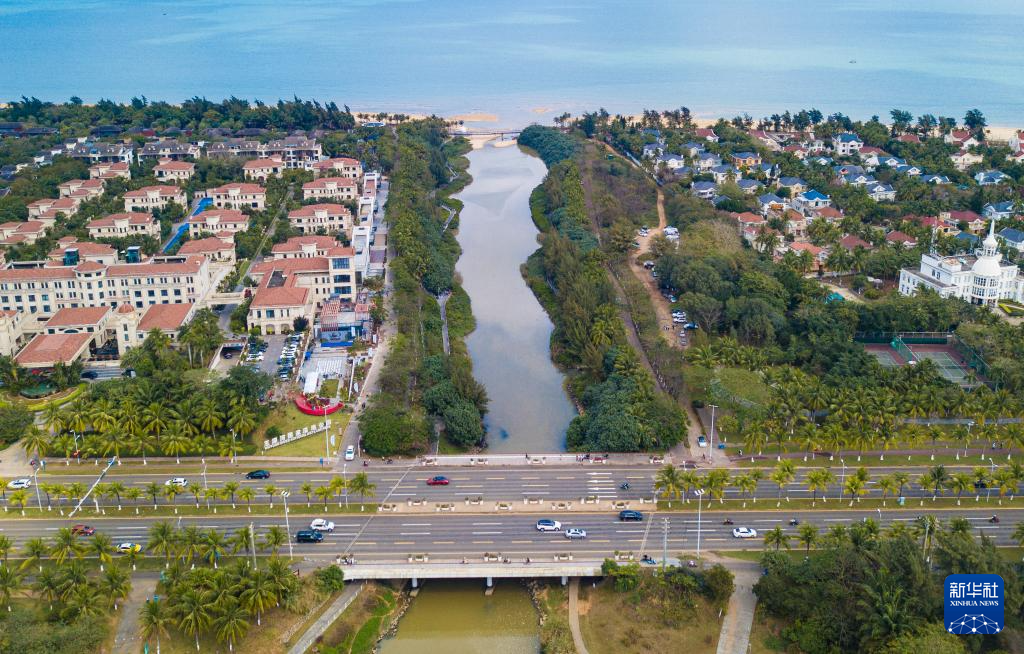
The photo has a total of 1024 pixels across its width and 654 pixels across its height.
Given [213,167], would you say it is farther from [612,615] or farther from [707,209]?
[612,615]

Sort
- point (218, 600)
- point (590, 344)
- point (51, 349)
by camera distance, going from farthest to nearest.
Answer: point (590, 344), point (51, 349), point (218, 600)

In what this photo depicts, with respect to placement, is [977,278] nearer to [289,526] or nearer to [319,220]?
[289,526]

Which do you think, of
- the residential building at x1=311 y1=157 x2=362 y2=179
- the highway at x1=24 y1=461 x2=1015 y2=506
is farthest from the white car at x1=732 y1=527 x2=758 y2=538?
the residential building at x1=311 y1=157 x2=362 y2=179

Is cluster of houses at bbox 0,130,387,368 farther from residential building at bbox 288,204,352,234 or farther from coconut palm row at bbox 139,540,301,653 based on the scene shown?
coconut palm row at bbox 139,540,301,653

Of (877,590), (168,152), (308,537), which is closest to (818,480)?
(877,590)

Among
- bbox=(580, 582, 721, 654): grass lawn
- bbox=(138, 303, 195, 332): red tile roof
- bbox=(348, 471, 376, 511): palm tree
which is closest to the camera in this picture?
bbox=(580, 582, 721, 654): grass lawn

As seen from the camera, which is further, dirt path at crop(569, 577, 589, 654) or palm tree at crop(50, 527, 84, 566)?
palm tree at crop(50, 527, 84, 566)
